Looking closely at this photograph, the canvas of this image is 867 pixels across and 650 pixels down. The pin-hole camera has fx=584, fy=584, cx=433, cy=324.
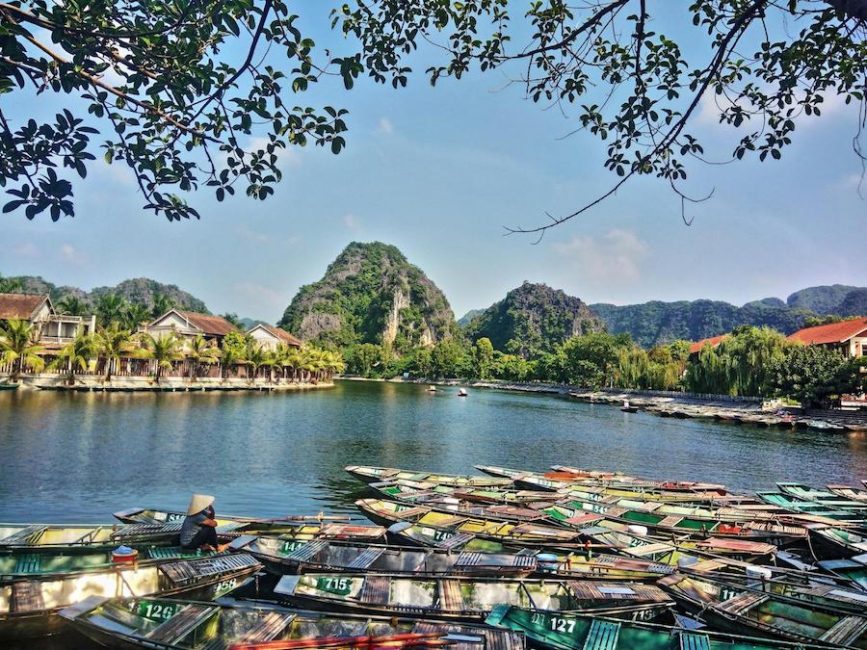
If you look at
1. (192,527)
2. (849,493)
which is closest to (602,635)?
(192,527)

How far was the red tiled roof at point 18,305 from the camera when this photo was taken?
55.4 meters

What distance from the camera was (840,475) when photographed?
2791 centimetres

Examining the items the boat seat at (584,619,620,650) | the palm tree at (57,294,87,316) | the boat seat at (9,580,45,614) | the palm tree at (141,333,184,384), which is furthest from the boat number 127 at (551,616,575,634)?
the palm tree at (57,294,87,316)

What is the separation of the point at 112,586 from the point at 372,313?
167904 mm

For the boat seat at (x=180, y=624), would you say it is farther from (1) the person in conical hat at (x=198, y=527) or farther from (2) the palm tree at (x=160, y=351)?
(2) the palm tree at (x=160, y=351)

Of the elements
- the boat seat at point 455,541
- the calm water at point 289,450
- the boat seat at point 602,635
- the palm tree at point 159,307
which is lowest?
the calm water at point 289,450

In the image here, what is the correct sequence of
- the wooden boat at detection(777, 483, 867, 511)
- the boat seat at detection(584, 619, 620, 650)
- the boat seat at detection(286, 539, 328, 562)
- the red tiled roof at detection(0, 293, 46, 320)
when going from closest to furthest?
the boat seat at detection(584, 619, 620, 650) < the boat seat at detection(286, 539, 328, 562) < the wooden boat at detection(777, 483, 867, 511) < the red tiled roof at detection(0, 293, 46, 320)

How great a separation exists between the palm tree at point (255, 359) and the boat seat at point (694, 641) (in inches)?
2830

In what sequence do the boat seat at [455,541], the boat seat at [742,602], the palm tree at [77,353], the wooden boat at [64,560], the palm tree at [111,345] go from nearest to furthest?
the boat seat at [742,602] → the wooden boat at [64,560] → the boat seat at [455,541] → the palm tree at [77,353] → the palm tree at [111,345]

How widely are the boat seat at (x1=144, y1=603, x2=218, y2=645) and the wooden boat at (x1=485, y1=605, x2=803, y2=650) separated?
344cm

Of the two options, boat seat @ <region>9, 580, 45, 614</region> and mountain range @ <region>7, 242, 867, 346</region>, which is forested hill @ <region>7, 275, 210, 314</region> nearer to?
mountain range @ <region>7, 242, 867, 346</region>

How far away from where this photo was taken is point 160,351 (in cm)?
5919

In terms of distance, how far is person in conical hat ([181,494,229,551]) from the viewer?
387 inches

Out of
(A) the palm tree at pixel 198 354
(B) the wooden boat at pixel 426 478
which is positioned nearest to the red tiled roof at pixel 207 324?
(A) the palm tree at pixel 198 354
